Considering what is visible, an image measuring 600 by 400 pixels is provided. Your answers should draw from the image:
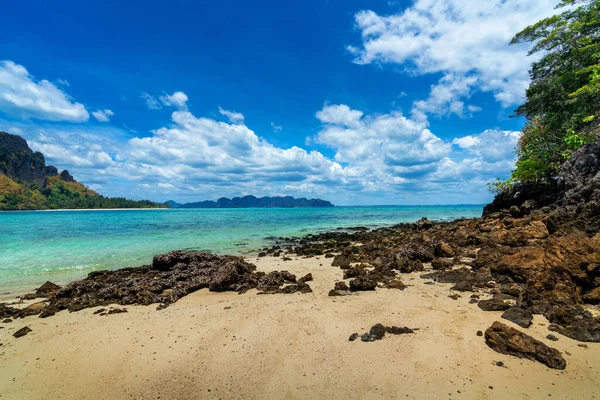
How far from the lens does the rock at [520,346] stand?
488cm

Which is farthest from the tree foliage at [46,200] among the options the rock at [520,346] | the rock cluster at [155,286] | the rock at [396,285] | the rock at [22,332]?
the rock at [520,346]

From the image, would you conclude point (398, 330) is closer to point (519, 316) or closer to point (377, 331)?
point (377, 331)

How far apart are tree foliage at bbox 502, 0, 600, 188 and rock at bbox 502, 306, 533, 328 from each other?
15.8 metres

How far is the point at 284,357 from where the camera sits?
5.77 meters

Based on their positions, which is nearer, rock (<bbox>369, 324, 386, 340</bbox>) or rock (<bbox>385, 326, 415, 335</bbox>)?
rock (<bbox>369, 324, 386, 340</bbox>)

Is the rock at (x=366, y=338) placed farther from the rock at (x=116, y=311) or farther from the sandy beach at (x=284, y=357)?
the rock at (x=116, y=311)

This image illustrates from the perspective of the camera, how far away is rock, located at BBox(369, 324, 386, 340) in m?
6.21

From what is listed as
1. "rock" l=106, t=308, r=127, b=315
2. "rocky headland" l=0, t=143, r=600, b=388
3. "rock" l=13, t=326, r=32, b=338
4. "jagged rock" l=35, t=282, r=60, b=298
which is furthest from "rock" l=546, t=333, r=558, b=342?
"jagged rock" l=35, t=282, r=60, b=298

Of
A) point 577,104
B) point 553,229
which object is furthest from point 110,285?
point 577,104

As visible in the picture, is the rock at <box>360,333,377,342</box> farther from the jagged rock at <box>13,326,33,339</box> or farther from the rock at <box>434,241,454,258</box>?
the jagged rock at <box>13,326,33,339</box>

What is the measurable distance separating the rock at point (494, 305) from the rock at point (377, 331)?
10.1ft

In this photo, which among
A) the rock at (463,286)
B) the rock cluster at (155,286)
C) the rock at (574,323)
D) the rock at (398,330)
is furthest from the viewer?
the rock cluster at (155,286)

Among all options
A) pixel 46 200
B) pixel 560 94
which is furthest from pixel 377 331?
pixel 46 200

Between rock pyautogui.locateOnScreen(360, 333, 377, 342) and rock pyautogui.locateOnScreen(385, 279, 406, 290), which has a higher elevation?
rock pyautogui.locateOnScreen(385, 279, 406, 290)
